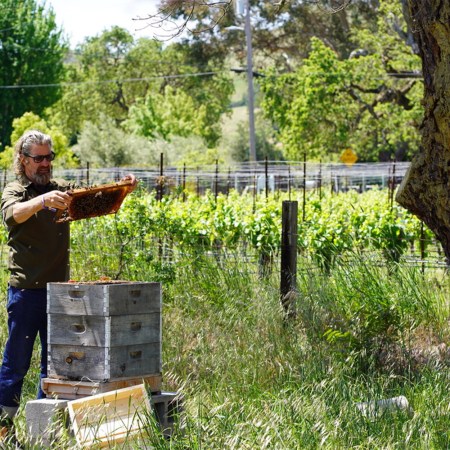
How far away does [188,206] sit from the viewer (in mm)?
13789

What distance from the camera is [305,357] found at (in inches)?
261

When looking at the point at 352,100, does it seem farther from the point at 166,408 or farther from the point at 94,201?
the point at 166,408

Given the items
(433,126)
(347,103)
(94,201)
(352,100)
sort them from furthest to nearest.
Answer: (352,100) → (347,103) → (94,201) → (433,126)

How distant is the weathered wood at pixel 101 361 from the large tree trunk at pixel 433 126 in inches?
67.8

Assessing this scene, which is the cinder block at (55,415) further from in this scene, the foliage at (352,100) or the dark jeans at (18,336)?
the foliage at (352,100)

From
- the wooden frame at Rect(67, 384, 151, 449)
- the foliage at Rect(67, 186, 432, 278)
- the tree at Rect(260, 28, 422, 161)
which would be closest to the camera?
the wooden frame at Rect(67, 384, 151, 449)

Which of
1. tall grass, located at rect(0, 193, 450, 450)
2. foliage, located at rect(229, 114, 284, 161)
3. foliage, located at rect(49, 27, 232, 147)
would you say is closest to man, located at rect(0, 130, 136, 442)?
tall grass, located at rect(0, 193, 450, 450)

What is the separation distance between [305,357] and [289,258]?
149 centimetres

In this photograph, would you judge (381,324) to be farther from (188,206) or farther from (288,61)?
(288,61)

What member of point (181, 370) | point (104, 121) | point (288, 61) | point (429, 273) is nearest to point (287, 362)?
point (181, 370)

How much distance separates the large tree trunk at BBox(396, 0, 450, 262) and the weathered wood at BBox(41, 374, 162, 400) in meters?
1.80

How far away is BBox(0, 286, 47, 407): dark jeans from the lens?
560 cm

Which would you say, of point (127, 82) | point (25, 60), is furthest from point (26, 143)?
point (127, 82)

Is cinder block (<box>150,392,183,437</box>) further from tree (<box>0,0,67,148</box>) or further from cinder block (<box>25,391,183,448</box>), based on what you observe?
tree (<box>0,0,67,148</box>)
